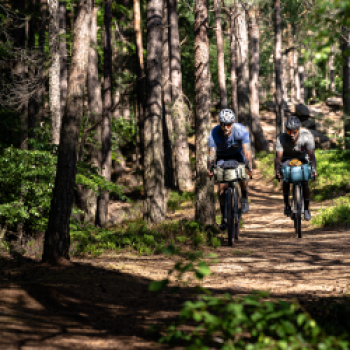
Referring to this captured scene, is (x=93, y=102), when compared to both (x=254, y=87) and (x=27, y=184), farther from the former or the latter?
(x=254, y=87)

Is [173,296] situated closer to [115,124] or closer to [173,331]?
[173,331]

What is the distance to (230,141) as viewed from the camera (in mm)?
8266

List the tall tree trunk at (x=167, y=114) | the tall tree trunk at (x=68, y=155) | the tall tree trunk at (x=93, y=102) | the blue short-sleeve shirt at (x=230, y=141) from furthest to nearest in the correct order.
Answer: the tall tree trunk at (x=167, y=114)
the tall tree trunk at (x=93, y=102)
the blue short-sleeve shirt at (x=230, y=141)
the tall tree trunk at (x=68, y=155)

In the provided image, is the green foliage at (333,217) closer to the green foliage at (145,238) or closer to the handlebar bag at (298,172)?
the handlebar bag at (298,172)

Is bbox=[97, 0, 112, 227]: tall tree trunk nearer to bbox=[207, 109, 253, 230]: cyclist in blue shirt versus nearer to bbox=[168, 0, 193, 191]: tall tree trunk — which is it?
bbox=[168, 0, 193, 191]: tall tree trunk

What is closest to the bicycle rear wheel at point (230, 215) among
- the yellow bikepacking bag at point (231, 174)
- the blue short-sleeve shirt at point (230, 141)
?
the yellow bikepacking bag at point (231, 174)

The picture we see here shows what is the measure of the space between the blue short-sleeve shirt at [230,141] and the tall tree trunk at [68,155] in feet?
9.41

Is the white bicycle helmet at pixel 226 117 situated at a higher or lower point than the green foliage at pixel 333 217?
higher

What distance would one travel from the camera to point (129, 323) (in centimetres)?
375

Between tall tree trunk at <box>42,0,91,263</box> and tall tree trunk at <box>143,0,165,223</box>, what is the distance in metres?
5.52

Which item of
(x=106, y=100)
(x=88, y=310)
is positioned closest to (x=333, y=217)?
(x=88, y=310)

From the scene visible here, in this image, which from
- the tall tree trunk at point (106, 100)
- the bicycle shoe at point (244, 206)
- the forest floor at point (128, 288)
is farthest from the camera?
the tall tree trunk at point (106, 100)

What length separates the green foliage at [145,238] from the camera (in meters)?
8.03

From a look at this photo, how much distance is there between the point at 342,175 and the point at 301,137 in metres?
9.59
